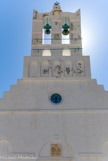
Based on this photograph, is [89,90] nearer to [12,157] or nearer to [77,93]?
[77,93]

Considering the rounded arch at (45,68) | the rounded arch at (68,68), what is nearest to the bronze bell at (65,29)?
the rounded arch at (68,68)

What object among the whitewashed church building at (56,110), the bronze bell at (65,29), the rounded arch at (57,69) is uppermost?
the bronze bell at (65,29)

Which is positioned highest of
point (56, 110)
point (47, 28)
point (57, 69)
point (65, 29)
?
point (47, 28)

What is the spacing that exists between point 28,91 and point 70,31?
214 inches

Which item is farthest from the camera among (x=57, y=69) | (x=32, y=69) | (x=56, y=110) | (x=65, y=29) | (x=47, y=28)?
(x=47, y=28)

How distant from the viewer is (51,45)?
16.1 meters

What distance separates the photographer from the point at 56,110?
530 inches

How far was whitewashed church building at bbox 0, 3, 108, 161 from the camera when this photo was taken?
496 inches

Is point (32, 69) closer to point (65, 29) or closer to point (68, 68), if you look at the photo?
point (68, 68)

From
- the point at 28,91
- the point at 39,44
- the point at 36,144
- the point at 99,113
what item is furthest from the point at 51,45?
the point at 36,144

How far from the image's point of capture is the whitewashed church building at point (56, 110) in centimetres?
1261

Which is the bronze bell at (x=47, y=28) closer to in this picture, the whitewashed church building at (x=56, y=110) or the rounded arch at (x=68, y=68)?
the whitewashed church building at (x=56, y=110)

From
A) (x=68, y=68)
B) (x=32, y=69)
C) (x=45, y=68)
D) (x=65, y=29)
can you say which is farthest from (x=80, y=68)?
(x=65, y=29)

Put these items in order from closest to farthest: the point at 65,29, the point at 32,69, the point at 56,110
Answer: the point at 56,110 → the point at 32,69 → the point at 65,29
